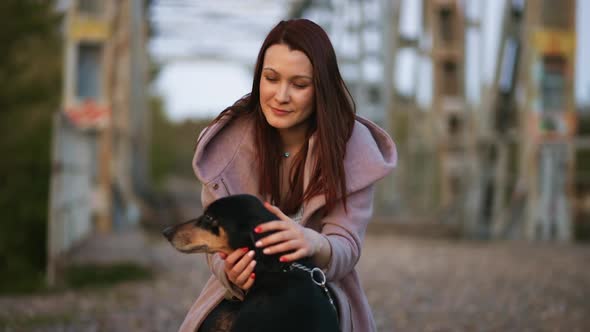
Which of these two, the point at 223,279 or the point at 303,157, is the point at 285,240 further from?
the point at 303,157

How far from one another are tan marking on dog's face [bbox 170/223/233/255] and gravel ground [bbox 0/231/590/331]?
2.46 m

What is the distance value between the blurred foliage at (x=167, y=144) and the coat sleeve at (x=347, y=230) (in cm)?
804

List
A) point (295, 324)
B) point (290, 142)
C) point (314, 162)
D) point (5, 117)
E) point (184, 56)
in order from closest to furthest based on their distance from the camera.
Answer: point (295, 324) < point (314, 162) < point (290, 142) < point (5, 117) < point (184, 56)

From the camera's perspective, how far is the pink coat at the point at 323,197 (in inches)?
94.5

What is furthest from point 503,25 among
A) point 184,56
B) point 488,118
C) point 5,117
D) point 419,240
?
point 184,56

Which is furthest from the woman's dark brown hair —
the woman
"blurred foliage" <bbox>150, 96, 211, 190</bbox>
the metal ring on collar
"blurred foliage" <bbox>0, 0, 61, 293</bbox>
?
"blurred foliage" <bbox>150, 96, 211, 190</bbox>

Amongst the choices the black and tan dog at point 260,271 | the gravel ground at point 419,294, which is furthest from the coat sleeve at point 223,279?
the gravel ground at point 419,294

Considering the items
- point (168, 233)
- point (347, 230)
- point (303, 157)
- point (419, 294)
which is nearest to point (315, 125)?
point (303, 157)

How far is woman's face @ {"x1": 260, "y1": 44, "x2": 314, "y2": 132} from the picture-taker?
96.3 inches

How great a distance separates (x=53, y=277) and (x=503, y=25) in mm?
6343

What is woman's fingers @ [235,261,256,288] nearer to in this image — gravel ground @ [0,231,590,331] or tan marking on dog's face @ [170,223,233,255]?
tan marking on dog's face @ [170,223,233,255]

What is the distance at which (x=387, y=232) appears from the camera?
36.6 ft

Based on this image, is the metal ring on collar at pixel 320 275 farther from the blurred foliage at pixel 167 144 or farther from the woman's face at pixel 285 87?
the blurred foliage at pixel 167 144

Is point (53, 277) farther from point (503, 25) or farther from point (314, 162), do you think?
point (503, 25)
